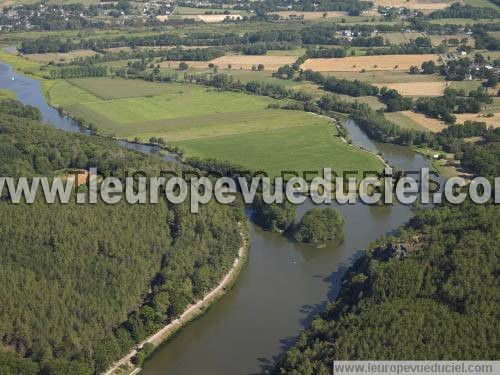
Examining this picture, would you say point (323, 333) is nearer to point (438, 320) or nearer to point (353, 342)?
point (353, 342)

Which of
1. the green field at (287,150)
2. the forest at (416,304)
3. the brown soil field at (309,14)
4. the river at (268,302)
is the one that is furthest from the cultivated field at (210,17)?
the forest at (416,304)

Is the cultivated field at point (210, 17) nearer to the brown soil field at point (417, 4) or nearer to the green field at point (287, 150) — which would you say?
the brown soil field at point (417, 4)

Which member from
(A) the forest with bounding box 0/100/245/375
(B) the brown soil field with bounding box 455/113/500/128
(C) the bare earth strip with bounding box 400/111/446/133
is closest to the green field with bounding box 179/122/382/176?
(C) the bare earth strip with bounding box 400/111/446/133

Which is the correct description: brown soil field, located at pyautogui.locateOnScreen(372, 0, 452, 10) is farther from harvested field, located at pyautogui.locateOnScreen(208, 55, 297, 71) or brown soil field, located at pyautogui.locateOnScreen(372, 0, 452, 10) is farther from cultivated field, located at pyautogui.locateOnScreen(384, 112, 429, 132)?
cultivated field, located at pyautogui.locateOnScreen(384, 112, 429, 132)

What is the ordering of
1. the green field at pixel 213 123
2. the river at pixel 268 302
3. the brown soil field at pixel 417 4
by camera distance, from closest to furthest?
the river at pixel 268 302 < the green field at pixel 213 123 < the brown soil field at pixel 417 4

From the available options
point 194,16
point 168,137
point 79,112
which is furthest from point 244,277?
point 194,16

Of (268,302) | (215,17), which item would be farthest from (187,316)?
(215,17)
